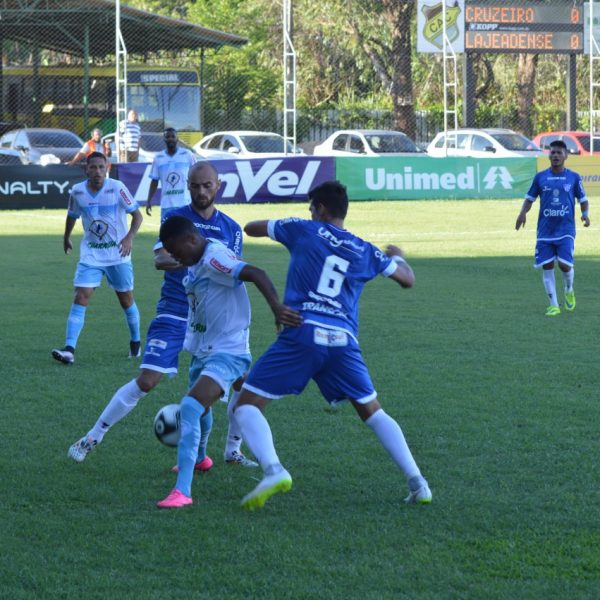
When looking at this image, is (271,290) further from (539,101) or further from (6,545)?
(539,101)

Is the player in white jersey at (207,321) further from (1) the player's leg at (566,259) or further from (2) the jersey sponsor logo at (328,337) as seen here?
(1) the player's leg at (566,259)

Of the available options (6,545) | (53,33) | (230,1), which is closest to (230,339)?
(6,545)

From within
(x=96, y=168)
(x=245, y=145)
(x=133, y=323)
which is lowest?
(x=133, y=323)

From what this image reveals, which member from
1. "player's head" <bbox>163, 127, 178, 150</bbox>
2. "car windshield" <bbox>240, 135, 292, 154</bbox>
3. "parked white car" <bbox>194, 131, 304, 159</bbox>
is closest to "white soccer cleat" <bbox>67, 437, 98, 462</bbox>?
"player's head" <bbox>163, 127, 178, 150</bbox>

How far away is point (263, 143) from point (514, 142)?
7554 mm

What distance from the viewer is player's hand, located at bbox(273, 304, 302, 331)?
589 centimetres

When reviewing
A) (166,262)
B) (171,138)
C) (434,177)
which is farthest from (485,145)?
(166,262)

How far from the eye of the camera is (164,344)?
7.24 m

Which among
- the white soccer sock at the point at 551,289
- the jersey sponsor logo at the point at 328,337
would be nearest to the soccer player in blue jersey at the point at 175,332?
the jersey sponsor logo at the point at 328,337

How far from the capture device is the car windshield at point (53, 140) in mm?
32250

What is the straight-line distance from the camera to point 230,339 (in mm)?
6305

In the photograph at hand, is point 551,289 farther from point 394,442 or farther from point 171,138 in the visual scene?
point 394,442

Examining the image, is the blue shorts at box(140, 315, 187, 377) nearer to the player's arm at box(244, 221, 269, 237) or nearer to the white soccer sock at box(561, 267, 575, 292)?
→ the player's arm at box(244, 221, 269, 237)

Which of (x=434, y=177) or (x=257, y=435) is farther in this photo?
(x=434, y=177)
